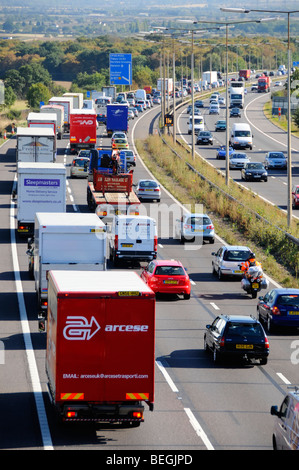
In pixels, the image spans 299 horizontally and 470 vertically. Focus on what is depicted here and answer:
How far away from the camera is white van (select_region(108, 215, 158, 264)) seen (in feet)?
139

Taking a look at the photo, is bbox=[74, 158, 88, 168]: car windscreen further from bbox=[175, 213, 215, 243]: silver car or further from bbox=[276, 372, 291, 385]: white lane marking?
bbox=[276, 372, 291, 385]: white lane marking

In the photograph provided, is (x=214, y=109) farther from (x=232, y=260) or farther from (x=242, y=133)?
(x=232, y=260)

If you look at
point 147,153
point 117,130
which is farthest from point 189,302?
point 117,130

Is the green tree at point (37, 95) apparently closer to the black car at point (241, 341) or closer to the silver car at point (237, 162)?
the silver car at point (237, 162)

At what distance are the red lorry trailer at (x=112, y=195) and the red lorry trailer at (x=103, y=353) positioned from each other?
2795 centimetres

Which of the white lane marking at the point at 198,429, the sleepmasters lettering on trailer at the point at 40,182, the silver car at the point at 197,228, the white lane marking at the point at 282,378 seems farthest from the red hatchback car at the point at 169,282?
the white lane marking at the point at 198,429

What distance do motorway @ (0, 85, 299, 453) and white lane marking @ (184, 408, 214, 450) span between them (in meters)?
0.02

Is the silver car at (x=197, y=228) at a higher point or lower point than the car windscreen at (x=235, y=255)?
lower

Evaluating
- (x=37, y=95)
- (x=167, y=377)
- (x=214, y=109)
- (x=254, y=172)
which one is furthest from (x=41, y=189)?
(x=37, y=95)

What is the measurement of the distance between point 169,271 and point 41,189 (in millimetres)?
11453

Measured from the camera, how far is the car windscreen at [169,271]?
36719mm

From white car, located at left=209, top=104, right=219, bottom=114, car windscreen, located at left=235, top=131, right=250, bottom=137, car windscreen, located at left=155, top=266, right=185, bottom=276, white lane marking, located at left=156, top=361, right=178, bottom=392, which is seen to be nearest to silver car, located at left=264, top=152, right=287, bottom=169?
car windscreen, located at left=235, top=131, right=250, bottom=137

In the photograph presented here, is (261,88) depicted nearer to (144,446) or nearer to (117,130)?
(117,130)

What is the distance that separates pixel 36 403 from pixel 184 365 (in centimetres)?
550
